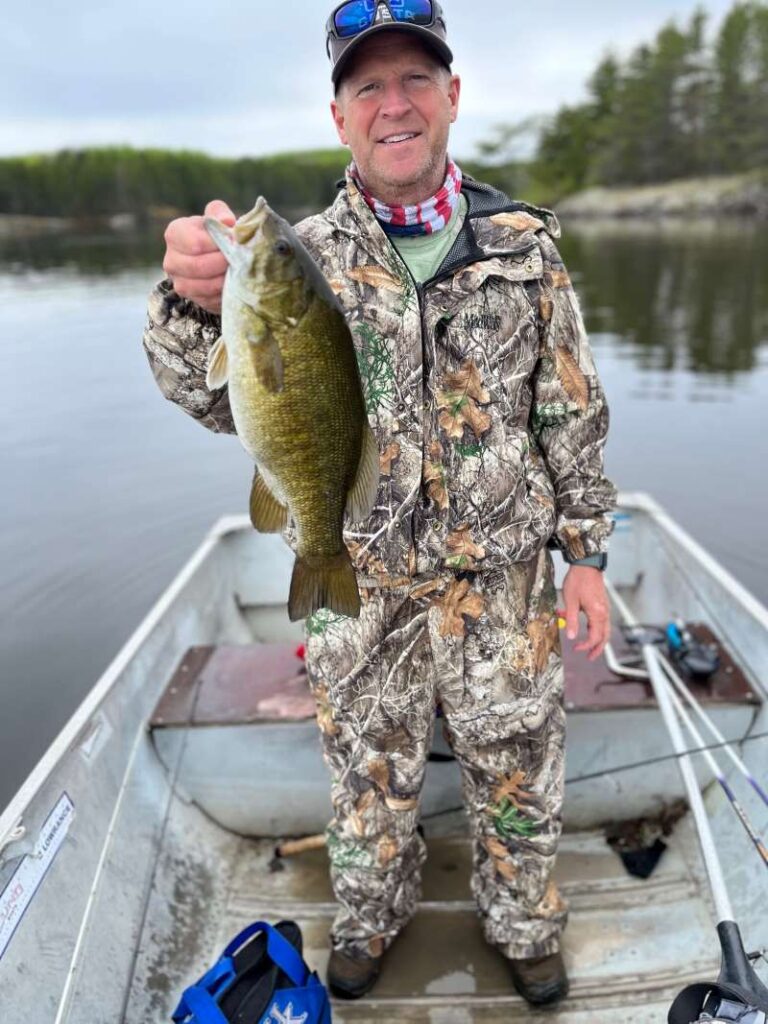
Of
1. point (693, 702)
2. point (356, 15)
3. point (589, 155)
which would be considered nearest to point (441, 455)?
point (356, 15)

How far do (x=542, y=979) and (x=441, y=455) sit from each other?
71.2 inches

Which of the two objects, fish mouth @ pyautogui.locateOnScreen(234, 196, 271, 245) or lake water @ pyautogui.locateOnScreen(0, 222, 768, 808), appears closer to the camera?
fish mouth @ pyautogui.locateOnScreen(234, 196, 271, 245)

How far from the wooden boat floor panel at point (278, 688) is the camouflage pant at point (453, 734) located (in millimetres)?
692

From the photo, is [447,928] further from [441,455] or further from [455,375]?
[455,375]

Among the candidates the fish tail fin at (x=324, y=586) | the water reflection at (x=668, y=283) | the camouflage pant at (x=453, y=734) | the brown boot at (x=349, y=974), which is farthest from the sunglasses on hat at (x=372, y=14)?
the water reflection at (x=668, y=283)

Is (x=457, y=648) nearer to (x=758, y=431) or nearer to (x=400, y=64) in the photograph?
(x=400, y=64)

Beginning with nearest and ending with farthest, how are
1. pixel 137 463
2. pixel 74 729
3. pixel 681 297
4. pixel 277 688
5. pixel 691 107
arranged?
pixel 74 729, pixel 277 688, pixel 137 463, pixel 681 297, pixel 691 107

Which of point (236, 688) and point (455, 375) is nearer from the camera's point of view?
point (455, 375)

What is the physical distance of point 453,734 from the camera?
2455 millimetres

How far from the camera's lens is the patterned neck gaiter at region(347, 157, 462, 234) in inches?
83.4

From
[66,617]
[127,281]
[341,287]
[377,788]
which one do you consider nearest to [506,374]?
[341,287]

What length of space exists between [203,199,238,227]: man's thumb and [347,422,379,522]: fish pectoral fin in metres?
A: 0.54

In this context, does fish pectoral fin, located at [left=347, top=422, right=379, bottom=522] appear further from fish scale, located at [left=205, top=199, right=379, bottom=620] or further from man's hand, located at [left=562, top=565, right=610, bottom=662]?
man's hand, located at [left=562, top=565, right=610, bottom=662]

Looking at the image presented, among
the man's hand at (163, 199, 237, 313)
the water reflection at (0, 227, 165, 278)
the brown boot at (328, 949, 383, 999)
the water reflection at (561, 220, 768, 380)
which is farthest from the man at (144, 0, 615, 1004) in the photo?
the water reflection at (0, 227, 165, 278)
